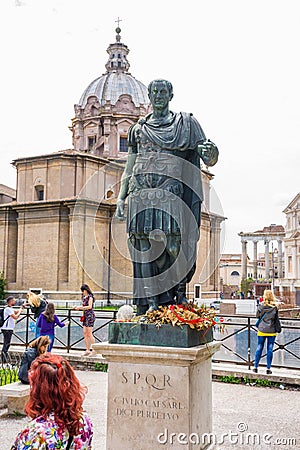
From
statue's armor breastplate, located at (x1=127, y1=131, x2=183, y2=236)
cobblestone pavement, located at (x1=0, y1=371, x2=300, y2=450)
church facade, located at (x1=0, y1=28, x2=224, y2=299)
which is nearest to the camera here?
statue's armor breastplate, located at (x1=127, y1=131, x2=183, y2=236)

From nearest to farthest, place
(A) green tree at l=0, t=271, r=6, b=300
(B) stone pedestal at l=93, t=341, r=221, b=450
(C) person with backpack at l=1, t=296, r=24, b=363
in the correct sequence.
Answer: (B) stone pedestal at l=93, t=341, r=221, b=450 < (C) person with backpack at l=1, t=296, r=24, b=363 < (A) green tree at l=0, t=271, r=6, b=300

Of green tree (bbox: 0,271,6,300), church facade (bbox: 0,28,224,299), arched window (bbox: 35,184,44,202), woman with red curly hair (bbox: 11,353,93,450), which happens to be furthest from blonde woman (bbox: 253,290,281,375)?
arched window (bbox: 35,184,44,202)

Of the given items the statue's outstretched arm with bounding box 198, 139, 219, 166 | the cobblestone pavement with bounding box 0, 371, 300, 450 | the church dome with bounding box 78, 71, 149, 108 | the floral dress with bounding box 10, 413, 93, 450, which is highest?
the church dome with bounding box 78, 71, 149, 108

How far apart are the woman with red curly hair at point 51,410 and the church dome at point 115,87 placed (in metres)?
48.5

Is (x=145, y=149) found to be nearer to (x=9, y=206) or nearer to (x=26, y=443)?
(x=26, y=443)

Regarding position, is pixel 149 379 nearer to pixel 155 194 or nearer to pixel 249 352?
pixel 155 194

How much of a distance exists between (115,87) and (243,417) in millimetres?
46846

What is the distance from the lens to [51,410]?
9.38 feet

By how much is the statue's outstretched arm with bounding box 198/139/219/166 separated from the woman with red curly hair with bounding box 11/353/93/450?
3.24 m

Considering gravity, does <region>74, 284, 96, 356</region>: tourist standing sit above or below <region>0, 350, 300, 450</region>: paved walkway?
above

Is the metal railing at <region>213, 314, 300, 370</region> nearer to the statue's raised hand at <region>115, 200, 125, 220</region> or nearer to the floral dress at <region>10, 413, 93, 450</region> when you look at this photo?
the statue's raised hand at <region>115, 200, 125, 220</region>

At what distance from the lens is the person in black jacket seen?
691 centimetres

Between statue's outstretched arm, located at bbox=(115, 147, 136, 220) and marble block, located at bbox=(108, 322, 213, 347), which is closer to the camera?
marble block, located at bbox=(108, 322, 213, 347)

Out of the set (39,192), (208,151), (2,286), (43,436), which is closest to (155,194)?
(208,151)
